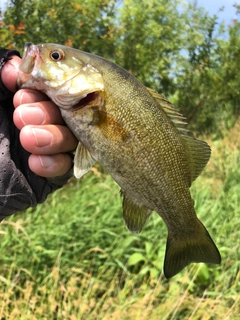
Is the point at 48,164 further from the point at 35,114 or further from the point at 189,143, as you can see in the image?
the point at 189,143

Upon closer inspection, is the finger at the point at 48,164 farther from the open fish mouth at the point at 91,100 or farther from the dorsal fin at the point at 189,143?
the dorsal fin at the point at 189,143

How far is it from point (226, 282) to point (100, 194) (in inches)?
65.6

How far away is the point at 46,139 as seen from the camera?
141cm

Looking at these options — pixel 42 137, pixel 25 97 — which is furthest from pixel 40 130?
pixel 25 97

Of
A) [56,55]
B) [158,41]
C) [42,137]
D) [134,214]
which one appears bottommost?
[158,41]

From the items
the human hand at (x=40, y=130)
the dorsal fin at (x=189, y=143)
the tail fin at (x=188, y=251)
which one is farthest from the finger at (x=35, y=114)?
the tail fin at (x=188, y=251)

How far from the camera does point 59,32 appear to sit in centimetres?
563

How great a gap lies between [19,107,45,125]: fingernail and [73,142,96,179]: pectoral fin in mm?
174

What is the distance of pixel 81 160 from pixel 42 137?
0.16 m

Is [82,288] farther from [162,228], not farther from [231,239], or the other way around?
[231,239]

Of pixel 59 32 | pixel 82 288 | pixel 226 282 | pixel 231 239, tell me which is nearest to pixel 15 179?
pixel 82 288

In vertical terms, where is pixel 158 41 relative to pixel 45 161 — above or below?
below

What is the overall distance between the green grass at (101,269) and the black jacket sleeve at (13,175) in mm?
1367

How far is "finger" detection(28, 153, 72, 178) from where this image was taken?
1.45 metres
